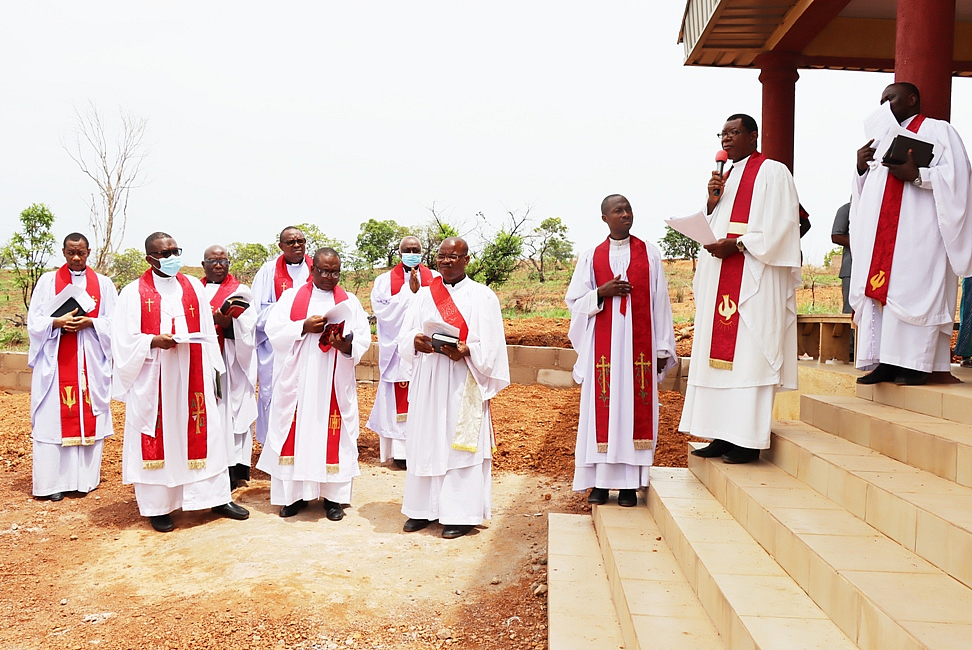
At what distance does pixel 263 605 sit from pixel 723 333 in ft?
10.5

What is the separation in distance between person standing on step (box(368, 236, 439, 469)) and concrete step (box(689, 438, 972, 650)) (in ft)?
13.4

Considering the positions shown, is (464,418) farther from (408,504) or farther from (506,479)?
(506,479)

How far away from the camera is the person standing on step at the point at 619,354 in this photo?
5.75 metres

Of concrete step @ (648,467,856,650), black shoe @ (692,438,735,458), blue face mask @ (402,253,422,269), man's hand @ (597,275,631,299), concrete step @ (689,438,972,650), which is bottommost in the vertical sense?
concrete step @ (648,467,856,650)

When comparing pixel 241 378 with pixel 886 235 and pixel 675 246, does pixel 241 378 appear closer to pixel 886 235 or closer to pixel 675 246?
pixel 886 235

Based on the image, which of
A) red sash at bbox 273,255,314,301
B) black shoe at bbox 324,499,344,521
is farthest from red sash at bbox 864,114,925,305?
red sash at bbox 273,255,314,301

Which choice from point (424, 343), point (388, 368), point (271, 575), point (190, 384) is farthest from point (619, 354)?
point (190, 384)

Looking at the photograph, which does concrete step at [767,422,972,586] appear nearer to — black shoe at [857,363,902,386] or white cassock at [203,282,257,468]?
black shoe at [857,363,902,386]

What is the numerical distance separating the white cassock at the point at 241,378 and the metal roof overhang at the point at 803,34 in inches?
201

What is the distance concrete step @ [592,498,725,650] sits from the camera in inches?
138

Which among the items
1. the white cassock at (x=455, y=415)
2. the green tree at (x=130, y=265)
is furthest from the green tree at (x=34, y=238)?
the white cassock at (x=455, y=415)

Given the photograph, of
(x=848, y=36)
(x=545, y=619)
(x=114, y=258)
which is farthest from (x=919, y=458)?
(x=114, y=258)

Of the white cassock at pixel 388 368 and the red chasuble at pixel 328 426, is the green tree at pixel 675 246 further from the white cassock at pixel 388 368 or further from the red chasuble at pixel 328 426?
the red chasuble at pixel 328 426

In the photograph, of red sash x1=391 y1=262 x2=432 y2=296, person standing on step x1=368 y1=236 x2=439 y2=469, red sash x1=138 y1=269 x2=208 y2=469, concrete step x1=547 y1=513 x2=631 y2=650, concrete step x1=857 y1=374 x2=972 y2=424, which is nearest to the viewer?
concrete step x1=547 y1=513 x2=631 y2=650
